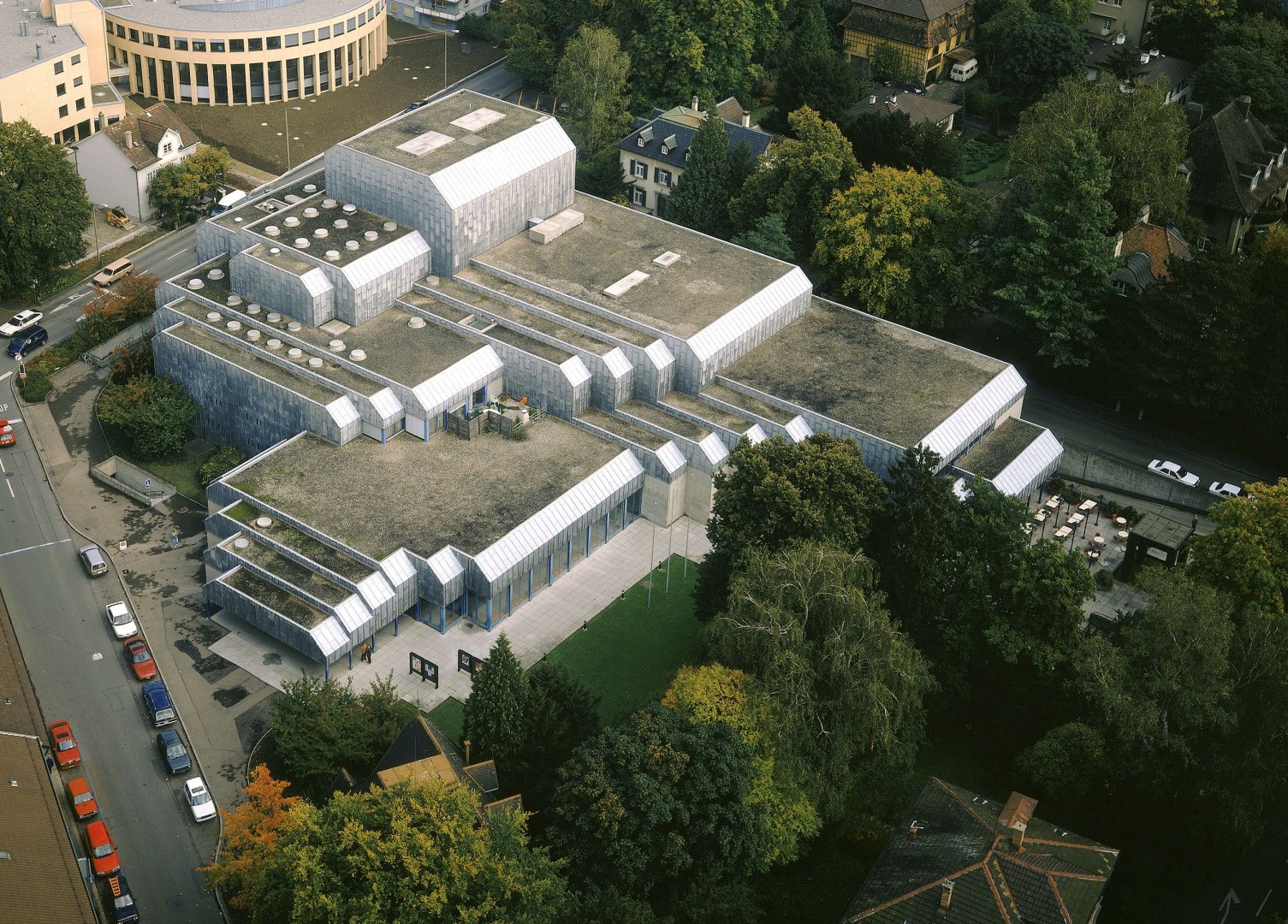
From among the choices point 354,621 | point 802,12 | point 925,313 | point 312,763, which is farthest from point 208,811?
point 802,12

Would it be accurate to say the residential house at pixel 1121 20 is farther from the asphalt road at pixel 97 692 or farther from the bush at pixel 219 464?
the asphalt road at pixel 97 692

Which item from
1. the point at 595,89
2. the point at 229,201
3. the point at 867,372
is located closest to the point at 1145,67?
the point at 595,89

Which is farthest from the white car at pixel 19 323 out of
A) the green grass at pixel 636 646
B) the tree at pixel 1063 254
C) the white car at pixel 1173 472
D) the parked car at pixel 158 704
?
the white car at pixel 1173 472

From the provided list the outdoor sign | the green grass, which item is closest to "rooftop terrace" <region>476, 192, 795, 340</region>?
the green grass

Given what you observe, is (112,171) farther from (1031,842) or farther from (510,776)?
(1031,842)

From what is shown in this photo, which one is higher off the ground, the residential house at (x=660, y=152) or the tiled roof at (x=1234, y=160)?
the tiled roof at (x=1234, y=160)

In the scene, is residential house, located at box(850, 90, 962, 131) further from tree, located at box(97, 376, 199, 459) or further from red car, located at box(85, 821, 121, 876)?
red car, located at box(85, 821, 121, 876)

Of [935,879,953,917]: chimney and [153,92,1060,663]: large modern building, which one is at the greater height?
[935,879,953,917]: chimney

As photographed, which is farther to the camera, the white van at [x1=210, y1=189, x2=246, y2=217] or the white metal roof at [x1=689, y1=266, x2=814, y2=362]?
the white van at [x1=210, y1=189, x2=246, y2=217]
